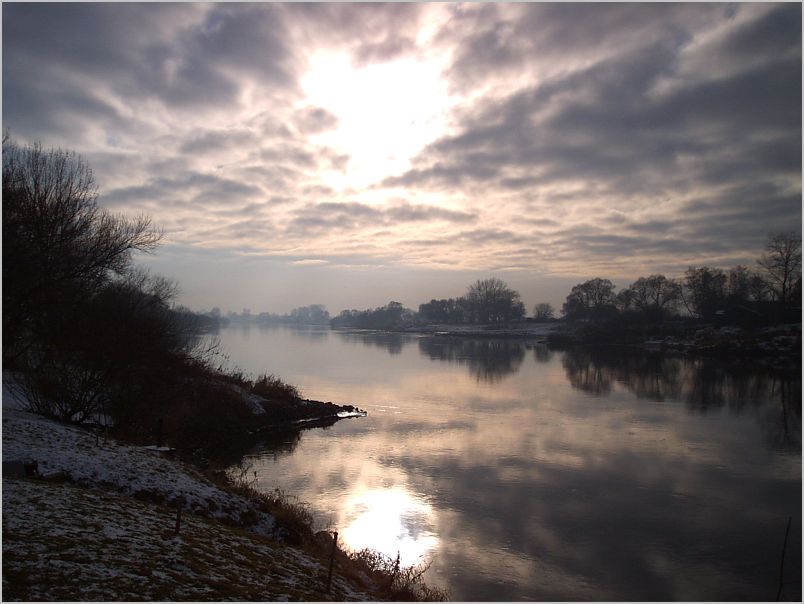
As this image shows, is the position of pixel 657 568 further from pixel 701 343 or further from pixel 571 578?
pixel 701 343

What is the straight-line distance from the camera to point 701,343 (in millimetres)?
72500

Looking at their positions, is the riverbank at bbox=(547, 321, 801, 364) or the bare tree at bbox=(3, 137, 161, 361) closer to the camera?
the bare tree at bbox=(3, 137, 161, 361)

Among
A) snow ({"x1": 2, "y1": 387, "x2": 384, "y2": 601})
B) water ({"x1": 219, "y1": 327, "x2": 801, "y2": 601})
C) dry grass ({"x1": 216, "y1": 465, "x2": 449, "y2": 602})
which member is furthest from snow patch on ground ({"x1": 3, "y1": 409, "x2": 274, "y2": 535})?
water ({"x1": 219, "y1": 327, "x2": 801, "y2": 601})

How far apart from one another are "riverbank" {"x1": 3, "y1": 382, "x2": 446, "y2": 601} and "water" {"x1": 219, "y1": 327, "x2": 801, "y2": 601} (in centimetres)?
234

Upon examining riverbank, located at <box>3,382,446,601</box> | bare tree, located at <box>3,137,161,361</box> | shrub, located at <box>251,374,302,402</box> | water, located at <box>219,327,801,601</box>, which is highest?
bare tree, located at <box>3,137,161,361</box>

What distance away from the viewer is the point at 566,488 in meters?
15.7

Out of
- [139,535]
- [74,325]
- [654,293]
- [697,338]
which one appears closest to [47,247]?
[74,325]

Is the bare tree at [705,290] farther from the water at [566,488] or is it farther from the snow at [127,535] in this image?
the snow at [127,535]

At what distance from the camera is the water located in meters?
10.7

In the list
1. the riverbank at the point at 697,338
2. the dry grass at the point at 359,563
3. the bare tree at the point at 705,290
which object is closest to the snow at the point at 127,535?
the dry grass at the point at 359,563

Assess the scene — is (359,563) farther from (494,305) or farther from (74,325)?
(494,305)

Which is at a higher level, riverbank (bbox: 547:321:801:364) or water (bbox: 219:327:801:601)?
riverbank (bbox: 547:321:801:364)

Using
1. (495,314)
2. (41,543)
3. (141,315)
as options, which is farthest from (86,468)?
(495,314)

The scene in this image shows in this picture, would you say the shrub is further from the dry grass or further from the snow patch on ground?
the snow patch on ground
